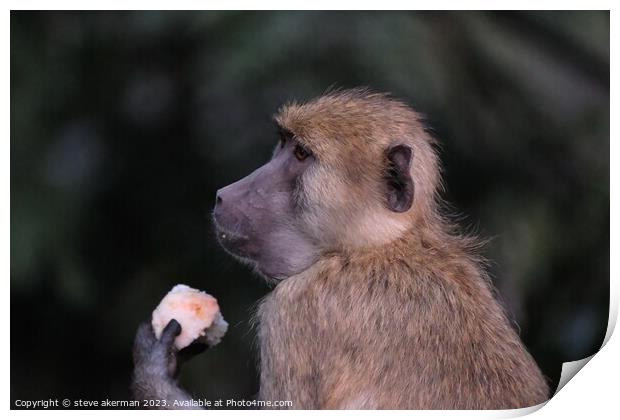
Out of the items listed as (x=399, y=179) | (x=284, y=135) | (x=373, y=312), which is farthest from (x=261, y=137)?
(x=373, y=312)

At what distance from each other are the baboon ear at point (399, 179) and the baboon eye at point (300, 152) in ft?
0.72

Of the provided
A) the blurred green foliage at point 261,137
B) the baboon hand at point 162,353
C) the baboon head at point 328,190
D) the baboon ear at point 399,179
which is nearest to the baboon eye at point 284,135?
the baboon head at point 328,190

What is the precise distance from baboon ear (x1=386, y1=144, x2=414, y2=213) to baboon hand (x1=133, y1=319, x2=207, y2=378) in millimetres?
671

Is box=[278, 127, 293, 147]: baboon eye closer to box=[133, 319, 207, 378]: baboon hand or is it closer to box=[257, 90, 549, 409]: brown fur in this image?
box=[257, 90, 549, 409]: brown fur

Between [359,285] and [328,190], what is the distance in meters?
0.26

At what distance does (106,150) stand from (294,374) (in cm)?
87

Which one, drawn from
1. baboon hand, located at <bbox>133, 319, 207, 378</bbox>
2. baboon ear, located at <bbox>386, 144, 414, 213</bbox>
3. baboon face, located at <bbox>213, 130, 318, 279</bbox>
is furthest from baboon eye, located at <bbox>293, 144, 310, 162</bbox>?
baboon hand, located at <bbox>133, 319, 207, 378</bbox>

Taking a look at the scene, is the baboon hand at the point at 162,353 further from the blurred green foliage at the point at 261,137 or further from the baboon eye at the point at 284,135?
the baboon eye at the point at 284,135

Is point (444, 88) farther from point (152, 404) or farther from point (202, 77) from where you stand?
point (152, 404)

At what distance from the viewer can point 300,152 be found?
274 centimetres

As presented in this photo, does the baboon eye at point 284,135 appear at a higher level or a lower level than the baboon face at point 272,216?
higher

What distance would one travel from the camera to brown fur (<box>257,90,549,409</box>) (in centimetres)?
262

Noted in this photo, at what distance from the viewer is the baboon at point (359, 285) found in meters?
2.62

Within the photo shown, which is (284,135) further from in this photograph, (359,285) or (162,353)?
(162,353)
